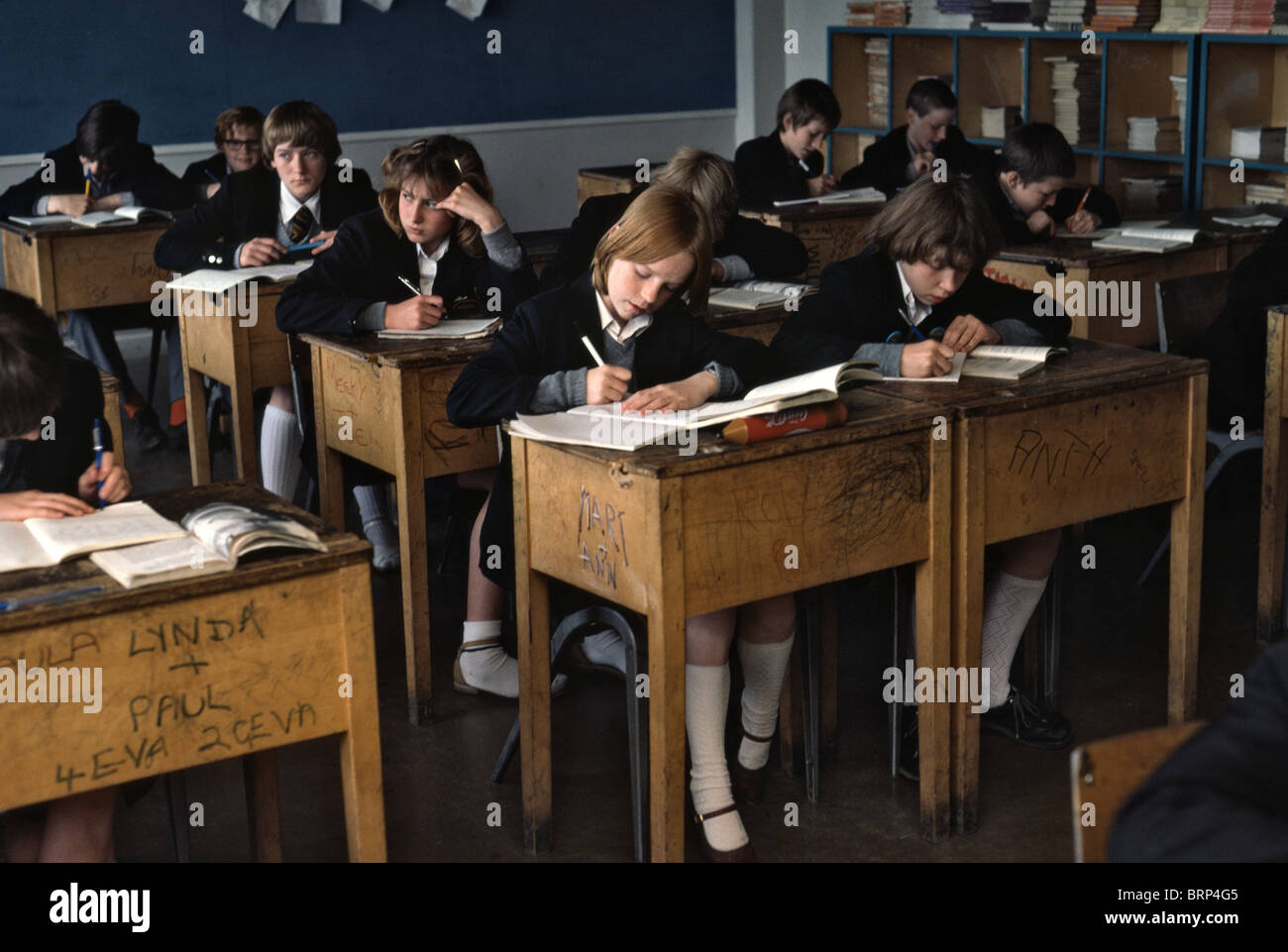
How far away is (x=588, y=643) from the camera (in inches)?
124

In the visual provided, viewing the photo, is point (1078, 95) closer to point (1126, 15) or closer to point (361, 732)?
point (1126, 15)

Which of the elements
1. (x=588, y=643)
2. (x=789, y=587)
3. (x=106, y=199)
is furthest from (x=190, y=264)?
(x=789, y=587)

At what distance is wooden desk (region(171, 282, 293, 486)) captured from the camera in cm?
386

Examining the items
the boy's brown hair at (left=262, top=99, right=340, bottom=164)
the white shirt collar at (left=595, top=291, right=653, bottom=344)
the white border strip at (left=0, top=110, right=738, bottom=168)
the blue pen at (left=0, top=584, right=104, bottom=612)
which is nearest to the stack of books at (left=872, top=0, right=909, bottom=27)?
the white border strip at (left=0, top=110, right=738, bottom=168)

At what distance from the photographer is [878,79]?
7816 mm

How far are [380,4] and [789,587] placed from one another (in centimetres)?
577

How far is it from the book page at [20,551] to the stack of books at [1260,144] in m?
5.17

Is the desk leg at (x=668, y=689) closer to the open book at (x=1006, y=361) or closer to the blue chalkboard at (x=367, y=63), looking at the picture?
the open book at (x=1006, y=361)

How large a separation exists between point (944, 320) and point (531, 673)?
1064 mm

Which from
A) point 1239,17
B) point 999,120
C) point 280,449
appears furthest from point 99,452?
point 999,120
